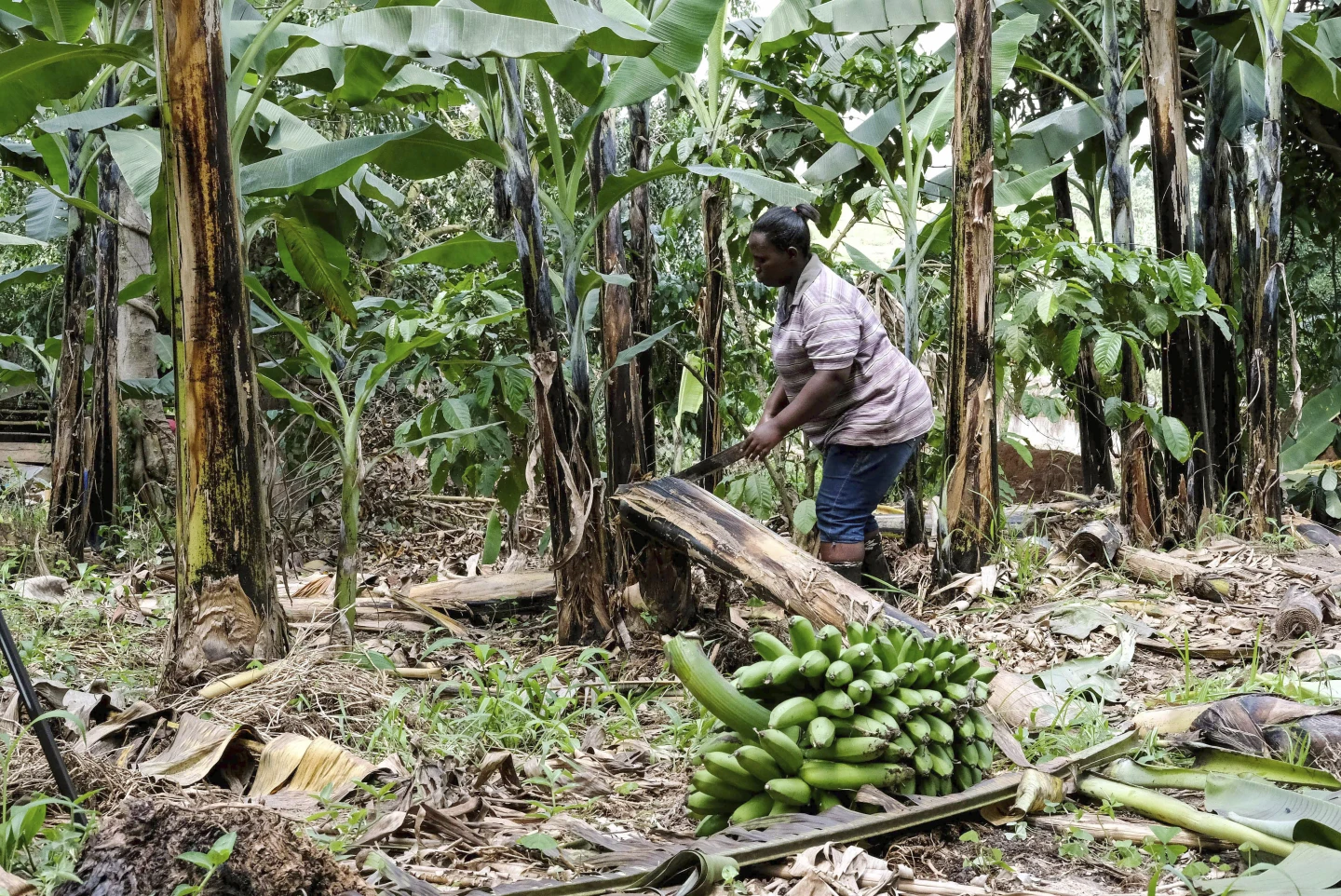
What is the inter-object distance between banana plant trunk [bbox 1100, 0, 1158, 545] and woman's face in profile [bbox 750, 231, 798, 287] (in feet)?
8.63

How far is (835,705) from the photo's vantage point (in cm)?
255

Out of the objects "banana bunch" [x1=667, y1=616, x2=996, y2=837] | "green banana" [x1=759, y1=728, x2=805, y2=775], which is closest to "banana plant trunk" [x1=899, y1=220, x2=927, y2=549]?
"banana bunch" [x1=667, y1=616, x2=996, y2=837]

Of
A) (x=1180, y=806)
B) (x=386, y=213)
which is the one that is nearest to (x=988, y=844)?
(x=1180, y=806)

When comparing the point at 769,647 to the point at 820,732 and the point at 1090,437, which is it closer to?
the point at 820,732

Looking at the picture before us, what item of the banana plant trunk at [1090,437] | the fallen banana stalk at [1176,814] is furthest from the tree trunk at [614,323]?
the banana plant trunk at [1090,437]

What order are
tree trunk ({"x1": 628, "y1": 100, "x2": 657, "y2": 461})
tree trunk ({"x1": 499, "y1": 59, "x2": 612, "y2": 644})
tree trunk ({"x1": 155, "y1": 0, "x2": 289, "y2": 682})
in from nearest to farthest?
tree trunk ({"x1": 155, "y1": 0, "x2": 289, "y2": 682}) → tree trunk ({"x1": 499, "y1": 59, "x2": 612, "y2": 644}) → tree trunk ({"x1": 628, "y1": 100, "x2": 657, "y2": 461})

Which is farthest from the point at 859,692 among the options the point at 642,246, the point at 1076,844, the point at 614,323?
the point at 642,246

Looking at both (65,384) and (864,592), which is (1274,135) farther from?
(65,384)

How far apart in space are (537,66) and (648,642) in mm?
2458

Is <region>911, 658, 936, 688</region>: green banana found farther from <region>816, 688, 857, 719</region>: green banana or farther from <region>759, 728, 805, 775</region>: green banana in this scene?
<region>759, 728, 805, 775</region>: green banana

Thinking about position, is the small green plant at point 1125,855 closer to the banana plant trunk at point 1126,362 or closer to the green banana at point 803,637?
the green banana at point 803,637

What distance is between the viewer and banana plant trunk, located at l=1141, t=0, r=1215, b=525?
620cm

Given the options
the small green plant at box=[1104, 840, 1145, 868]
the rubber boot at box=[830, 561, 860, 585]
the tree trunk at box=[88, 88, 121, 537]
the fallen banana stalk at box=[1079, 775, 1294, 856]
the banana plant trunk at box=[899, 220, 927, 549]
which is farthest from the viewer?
the tree trunk at box=[88, 88, 121, 537]

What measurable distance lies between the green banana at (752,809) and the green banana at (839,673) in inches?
13.0
